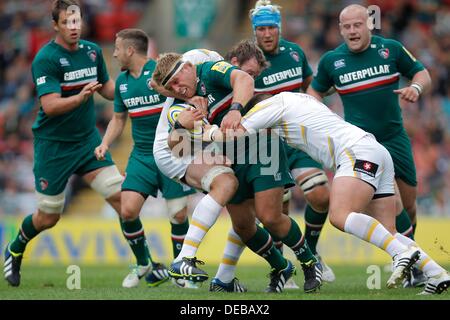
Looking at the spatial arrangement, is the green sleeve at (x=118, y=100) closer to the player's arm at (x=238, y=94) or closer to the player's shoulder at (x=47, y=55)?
the player's shoulder at (x=47, y=55)

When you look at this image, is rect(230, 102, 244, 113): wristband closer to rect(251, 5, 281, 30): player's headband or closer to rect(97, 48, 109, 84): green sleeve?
rect(251, 5, 281, 30): player's headband

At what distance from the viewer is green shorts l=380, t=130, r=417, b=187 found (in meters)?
10.0

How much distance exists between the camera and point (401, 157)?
32.9 feet

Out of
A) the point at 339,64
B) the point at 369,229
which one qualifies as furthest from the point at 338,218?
the point at 339,64

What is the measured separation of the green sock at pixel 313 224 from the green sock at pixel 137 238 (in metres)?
1.79

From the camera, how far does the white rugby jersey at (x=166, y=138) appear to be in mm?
8922

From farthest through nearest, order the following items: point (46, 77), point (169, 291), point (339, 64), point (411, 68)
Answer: point (46, 77) < point (339, 64) < point (411, 68) < point (169, 291)

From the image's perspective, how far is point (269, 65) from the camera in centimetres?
966

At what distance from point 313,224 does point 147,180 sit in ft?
6.17

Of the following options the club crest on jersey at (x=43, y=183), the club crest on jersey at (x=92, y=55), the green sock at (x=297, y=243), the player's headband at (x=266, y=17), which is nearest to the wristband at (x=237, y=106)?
the green sock at (x=297, y=243)

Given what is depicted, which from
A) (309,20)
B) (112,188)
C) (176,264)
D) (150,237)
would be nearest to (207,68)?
(176,264)

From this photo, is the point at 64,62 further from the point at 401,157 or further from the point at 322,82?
the point at 401,157
